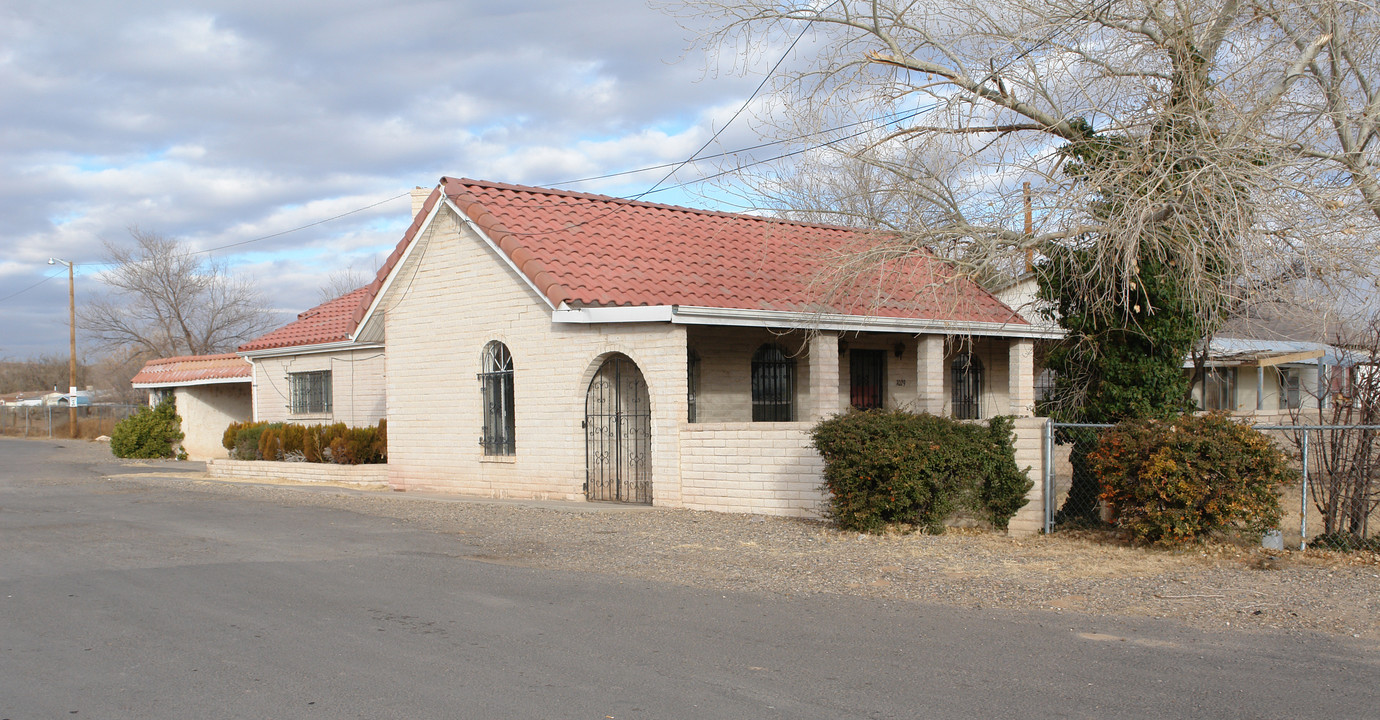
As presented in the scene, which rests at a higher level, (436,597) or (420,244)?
(420,244)

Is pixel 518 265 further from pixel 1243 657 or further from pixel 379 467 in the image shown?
pixel 1243 657

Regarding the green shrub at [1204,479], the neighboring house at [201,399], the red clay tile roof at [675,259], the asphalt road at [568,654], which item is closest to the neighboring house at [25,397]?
the neighboring house at [201,399]

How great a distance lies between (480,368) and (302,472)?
20.4 feet

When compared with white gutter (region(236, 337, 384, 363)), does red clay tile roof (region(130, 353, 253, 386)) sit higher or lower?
lower

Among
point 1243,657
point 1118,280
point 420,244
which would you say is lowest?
point 1243,657

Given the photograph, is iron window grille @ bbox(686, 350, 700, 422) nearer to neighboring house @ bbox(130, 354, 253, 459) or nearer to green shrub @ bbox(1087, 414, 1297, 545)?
green shrub @ bbox(1087, 414, 1297, 545)

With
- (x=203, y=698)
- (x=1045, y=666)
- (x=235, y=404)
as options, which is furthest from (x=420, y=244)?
(x=235, y=404)

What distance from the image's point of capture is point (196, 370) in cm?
3033

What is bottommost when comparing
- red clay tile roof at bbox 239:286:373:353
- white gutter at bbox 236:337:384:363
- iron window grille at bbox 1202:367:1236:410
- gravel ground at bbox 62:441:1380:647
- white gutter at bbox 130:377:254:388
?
gravel ground at bbox 62:441:1380:647

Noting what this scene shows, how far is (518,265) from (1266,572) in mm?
10622

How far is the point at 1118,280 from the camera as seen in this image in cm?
1211

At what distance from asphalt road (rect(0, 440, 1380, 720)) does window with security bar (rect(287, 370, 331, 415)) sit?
1485cm

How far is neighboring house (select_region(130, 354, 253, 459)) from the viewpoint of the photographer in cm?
3045

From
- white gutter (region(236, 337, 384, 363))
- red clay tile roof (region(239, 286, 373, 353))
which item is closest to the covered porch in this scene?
white gutter (region(236, 337, 384, 363))
